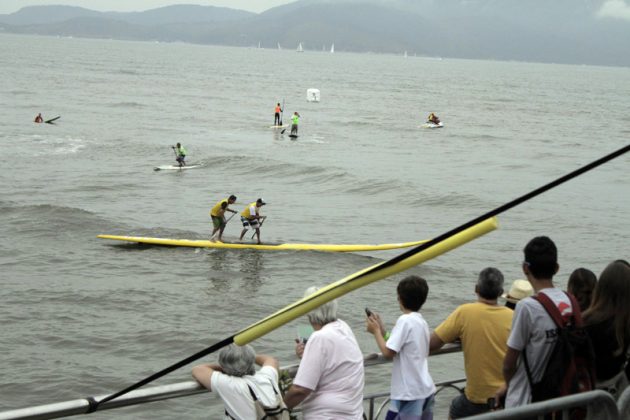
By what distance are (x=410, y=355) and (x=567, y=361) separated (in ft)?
3.15

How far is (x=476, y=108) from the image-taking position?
88562 millimetres

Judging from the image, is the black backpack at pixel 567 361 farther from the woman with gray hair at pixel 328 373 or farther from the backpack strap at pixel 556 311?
the woman with gray hair at pixel 328 373

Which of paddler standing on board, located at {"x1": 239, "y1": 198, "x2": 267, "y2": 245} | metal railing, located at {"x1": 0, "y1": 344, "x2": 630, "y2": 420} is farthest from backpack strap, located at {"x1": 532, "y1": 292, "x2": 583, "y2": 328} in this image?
paddler standing on board, located at {"x1": 239, "y1": 198, "x2": 267, "y2": 245}

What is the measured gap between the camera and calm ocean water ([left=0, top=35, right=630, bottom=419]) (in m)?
15.2

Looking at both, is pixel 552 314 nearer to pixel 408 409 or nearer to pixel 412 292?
pixel 412 292

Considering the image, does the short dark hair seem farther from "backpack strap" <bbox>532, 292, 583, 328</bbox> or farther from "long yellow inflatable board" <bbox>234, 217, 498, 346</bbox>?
"long yellow inflatable board" <bbox>234, 217, 498, 346</bbox>

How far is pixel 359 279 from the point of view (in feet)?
8.16

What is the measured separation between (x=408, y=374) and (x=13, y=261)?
18092mm

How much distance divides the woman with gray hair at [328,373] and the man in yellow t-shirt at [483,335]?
0.67 meters

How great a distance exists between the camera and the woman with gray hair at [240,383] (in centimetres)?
404

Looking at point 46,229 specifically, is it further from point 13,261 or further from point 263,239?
point 263,239

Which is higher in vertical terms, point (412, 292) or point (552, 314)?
point (552, 314)

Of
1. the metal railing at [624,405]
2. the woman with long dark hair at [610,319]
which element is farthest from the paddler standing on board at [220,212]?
the metal railing at [624,405]

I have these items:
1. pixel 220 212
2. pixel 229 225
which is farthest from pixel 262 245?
pixel 229 225
